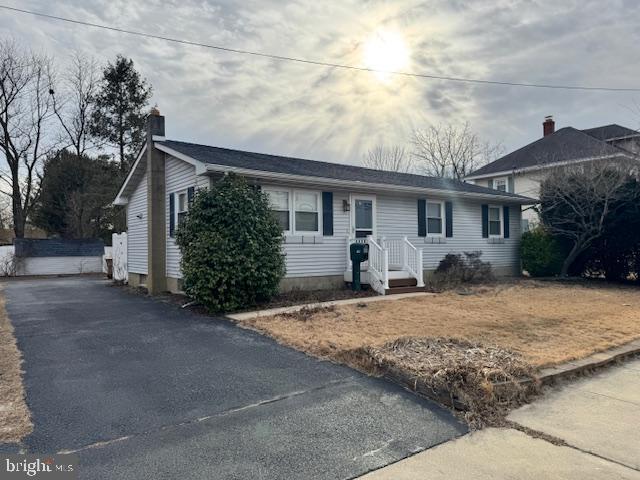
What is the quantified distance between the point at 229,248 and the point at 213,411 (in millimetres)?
4874

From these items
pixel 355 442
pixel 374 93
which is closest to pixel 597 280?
pixel 374 93

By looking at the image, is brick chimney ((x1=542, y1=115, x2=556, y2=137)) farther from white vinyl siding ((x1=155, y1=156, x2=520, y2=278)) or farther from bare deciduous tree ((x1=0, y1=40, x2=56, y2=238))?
bare deciduous tree ((x1=0, y1=40, x2=56, y2=238))

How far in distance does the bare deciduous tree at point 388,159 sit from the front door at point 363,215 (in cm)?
2278

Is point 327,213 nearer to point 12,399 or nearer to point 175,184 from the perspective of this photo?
point 175,184

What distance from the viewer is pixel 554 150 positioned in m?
22.5

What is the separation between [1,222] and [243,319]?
31.1 meters

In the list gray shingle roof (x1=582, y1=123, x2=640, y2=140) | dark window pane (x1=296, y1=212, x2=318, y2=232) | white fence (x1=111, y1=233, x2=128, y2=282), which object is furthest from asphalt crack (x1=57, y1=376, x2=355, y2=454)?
gray shingle roof (x1=582, y1=123, x2=640, y2=140)

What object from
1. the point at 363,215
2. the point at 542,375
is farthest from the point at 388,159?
the point at 542,375

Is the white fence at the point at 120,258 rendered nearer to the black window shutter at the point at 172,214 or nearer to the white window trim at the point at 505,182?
the black window shutter at the point at 172,214

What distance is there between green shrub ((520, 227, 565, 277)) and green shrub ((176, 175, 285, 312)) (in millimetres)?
10815

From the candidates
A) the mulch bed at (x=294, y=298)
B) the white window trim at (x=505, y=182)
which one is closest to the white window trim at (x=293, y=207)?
the mulch bed at (x=294, y=298)

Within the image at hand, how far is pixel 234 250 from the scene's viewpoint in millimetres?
8367

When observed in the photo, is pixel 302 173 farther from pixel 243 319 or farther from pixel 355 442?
pixel 355 442

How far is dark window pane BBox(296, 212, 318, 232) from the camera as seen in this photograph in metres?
11.0
